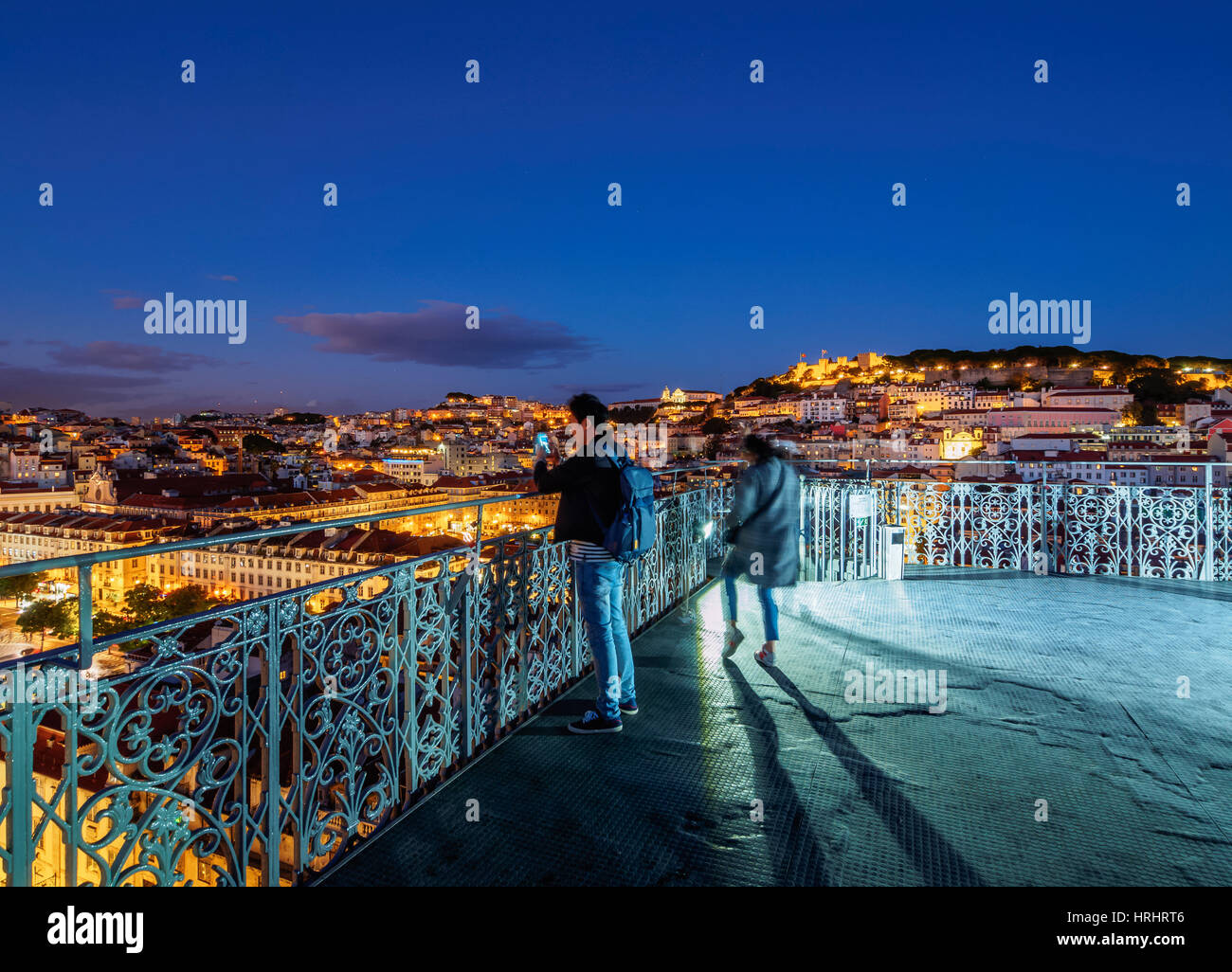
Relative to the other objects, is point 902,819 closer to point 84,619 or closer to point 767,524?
→ point 767,524

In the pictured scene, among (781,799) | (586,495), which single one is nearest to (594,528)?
(586,495)

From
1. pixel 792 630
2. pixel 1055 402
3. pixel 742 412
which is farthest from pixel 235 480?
pixel 1055 402

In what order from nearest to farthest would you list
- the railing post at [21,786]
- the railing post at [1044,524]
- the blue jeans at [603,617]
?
the railing post at [21,786] < the blue jeans at [603,617] < the railing post at [1044,524]

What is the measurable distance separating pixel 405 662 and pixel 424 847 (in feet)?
2.44

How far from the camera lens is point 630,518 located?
341cm

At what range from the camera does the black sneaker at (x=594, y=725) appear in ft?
11.6

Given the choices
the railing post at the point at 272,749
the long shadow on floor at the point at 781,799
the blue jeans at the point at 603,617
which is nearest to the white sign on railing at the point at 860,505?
the long shadow on floor at the point at 781,799

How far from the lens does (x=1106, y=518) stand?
25.8 feet

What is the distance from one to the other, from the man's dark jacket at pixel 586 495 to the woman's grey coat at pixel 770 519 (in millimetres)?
1594

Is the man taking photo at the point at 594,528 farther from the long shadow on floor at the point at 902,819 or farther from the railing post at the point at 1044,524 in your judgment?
the railing post at the point at 1044,524

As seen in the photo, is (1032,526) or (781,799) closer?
(781,799)

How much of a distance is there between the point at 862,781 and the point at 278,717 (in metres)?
2.37

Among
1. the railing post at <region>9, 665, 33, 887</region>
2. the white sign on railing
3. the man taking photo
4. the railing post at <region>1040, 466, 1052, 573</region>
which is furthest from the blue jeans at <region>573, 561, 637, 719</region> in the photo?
the railing post at <region>1040, 466, 1052, 573</region>
